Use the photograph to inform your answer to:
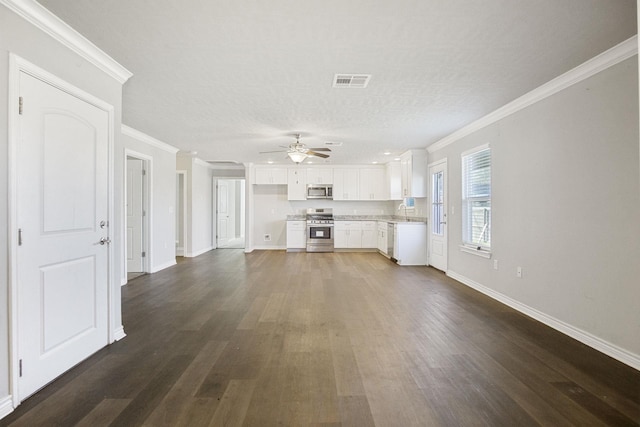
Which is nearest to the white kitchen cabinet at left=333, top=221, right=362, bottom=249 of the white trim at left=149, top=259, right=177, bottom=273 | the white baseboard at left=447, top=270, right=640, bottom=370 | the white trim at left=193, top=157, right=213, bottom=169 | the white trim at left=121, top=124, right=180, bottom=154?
the white trim at left=193, top=157, right=213, bottom=169

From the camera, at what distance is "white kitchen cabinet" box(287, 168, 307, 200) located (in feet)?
27.3

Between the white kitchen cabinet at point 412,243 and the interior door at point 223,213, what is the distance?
5274mm

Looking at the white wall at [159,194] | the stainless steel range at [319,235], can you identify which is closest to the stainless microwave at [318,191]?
the stainless steel range at [319,235]

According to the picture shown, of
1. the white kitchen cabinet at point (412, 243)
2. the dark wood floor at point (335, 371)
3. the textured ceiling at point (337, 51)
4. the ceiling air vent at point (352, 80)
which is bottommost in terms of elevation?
the dark wood floor at point (335, 371)

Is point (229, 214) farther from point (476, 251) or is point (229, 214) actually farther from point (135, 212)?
point (476, 251)

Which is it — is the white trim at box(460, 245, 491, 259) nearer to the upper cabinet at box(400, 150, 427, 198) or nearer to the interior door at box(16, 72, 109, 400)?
the upper cabinet at box(400, 150, 427, 198)

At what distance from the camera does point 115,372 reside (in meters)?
2.16

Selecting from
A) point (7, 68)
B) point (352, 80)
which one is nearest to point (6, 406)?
point (7, 68)

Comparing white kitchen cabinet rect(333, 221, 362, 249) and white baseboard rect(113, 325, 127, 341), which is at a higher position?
white kitchen cabinet rect(333, 221, 362, 249)

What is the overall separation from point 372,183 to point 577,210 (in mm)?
5732

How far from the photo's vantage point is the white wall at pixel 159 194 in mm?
5023

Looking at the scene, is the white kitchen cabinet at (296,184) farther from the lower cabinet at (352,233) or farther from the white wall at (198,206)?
the white wall at (198,206)

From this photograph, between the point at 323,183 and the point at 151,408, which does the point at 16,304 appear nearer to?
the point at 151,408

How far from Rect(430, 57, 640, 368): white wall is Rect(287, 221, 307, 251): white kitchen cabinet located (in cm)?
513
